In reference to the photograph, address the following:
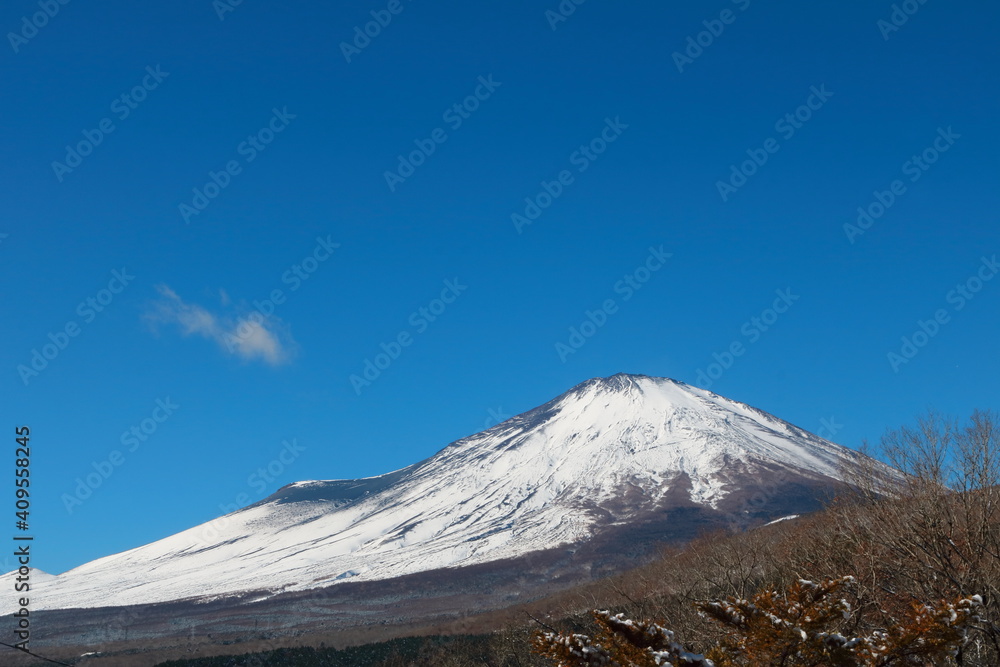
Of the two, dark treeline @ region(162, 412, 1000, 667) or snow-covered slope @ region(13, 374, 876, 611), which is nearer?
dark treeline @ region(162, 412, 1000, 667)

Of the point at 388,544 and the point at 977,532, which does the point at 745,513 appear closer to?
the point at 388,544

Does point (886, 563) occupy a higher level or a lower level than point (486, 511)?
lower

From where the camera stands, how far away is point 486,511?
160375 millimetres

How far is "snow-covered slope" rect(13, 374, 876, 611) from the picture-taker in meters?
139

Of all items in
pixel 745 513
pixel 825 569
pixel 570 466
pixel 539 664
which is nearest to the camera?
pixel 825 569

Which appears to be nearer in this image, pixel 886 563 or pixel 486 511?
pixel 886 563

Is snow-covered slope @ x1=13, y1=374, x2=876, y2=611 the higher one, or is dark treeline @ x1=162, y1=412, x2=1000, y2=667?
snow-covered slope @ x1=13, y1=374, x2=876, y2=611

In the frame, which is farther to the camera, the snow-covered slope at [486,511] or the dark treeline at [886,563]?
the snow-covered slope at [486,511]

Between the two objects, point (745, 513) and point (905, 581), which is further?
point (745, 513)

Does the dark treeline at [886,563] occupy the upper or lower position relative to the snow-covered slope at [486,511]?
lower

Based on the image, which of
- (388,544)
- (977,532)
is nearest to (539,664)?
(977,532)

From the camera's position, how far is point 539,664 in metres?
33.0

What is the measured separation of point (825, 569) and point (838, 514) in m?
7.05

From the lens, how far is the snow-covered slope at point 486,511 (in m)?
139
